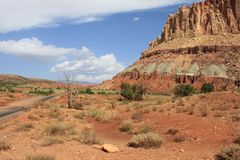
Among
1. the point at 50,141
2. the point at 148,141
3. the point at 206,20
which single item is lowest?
the point at 50,141

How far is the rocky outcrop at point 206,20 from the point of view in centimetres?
10794

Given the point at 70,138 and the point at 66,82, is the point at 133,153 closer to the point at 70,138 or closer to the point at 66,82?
the point at 70,138

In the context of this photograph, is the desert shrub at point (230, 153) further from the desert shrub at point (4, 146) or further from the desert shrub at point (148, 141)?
the desert shrub at point (4, 146)

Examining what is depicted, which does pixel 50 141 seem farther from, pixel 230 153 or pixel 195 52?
pixel 195 52

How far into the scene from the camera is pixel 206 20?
112m

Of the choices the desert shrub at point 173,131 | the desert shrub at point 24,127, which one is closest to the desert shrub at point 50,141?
the desert shrub at point 173,131

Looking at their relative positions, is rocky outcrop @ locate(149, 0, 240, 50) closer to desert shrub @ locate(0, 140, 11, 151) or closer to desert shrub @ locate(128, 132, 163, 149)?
desert shrub @ locate(128, 132, 163, 149)

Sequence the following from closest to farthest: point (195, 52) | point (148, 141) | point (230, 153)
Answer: point (230, 153), point (148, 141), point (195, 52)

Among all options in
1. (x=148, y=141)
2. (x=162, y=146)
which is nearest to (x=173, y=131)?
(x=162, y=146)

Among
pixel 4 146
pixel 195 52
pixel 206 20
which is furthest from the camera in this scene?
pixel 206 20

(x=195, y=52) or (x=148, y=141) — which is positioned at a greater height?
(x=195, y=52)

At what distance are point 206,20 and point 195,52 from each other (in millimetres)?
15916

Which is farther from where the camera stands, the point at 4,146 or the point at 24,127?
the point at 24,127

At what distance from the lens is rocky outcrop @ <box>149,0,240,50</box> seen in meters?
108
